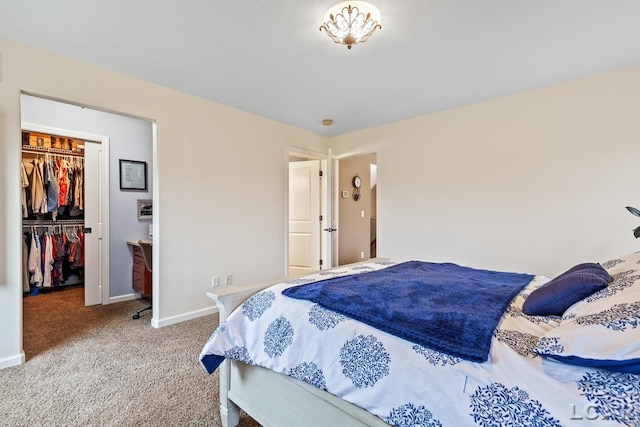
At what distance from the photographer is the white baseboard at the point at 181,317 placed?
9.70 ft

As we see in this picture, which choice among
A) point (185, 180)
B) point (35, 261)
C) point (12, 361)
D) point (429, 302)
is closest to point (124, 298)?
point (35, 261)

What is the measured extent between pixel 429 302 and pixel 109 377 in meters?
2.16

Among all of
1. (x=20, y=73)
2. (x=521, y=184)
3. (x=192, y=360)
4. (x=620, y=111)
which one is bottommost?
(x=192, y=360)

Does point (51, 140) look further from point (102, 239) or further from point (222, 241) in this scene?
point (222, 241)

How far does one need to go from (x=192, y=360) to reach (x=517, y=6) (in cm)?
321

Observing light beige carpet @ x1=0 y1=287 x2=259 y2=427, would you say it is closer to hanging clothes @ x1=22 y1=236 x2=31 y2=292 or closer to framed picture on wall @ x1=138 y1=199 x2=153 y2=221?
hanging clothes @ x1=22 y1=236 x2=31 y2=292

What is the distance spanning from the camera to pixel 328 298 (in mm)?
1326

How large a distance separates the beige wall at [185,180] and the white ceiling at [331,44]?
0.65 ft

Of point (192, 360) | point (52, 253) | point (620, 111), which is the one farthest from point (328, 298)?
point (52, 253)

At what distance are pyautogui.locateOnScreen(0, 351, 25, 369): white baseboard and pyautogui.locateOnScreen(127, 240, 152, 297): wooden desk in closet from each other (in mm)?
1415

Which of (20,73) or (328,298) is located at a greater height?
(20,73)

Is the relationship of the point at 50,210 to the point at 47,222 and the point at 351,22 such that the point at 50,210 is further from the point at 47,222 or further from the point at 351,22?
the point at 351,22

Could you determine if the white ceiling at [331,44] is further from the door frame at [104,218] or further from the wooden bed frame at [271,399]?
the wooden bed frame at [271,399]

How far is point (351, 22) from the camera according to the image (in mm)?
1885
